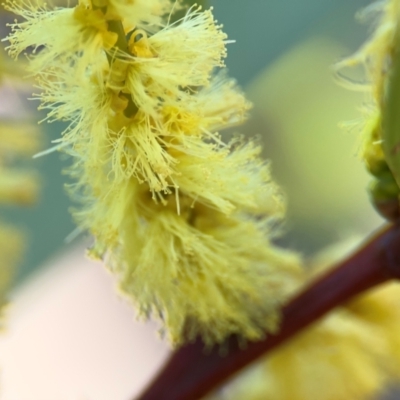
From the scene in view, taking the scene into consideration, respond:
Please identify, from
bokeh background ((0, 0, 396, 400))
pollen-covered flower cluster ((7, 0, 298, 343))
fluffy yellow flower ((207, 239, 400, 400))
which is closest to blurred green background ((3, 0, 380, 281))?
bokeh background ((0, 0, 396, 400))

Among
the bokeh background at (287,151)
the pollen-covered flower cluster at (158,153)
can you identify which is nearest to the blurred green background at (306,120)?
the bokeh background at (287,151)

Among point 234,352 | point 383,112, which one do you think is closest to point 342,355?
point 234,352

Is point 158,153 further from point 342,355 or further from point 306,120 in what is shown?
point 306,120

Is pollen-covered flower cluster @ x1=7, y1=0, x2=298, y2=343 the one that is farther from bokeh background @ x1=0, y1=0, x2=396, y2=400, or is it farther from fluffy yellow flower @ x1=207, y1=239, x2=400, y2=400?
bokeh background @ x1=0, y1=0, x2=396, y2=400

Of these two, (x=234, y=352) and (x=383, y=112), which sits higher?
(x=383, y=112)

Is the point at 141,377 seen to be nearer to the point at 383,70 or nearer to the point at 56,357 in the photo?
the point at 56,357

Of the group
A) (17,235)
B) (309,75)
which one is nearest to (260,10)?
(309,75)

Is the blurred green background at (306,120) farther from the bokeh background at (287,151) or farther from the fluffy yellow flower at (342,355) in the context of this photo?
the fluffy yellow flower at (342,355)
